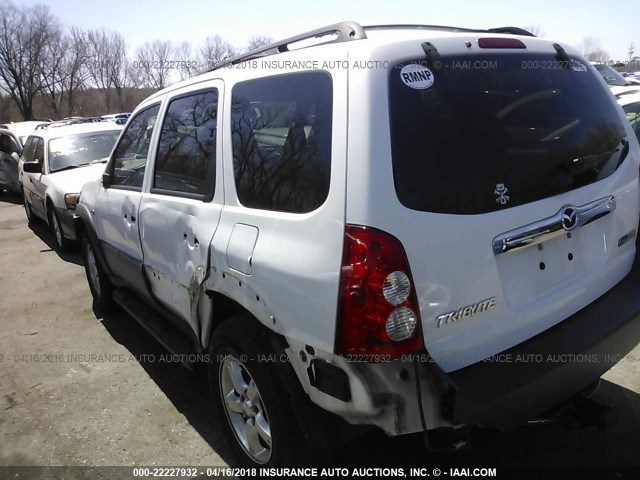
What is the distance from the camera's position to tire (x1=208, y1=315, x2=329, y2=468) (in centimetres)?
210

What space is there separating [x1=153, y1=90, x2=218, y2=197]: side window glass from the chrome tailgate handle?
1.42 metres

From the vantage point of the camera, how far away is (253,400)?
2359 mm

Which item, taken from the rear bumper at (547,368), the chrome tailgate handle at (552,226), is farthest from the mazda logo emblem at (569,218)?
the rear bumper at (547,368)

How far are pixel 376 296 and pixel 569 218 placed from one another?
3.14 ft

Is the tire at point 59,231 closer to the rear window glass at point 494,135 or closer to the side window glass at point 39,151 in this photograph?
the side window glass at point 39,151

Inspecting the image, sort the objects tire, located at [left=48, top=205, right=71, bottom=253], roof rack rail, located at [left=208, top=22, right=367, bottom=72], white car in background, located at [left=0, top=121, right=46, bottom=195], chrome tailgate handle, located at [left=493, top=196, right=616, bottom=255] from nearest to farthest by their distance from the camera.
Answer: chrome tailgate handle, located at [left=493, top=196, right=616, bottom=255]
roof rack rail, located at [left=208, top=22, right=367, bottom=72]
tire, located at [left=48, top=205, right=71, bottom=253]
white car in background, located at [left=0, top=121, right=46, bottom=195]

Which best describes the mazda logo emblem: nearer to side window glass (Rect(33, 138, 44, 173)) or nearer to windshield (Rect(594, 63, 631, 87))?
side window glass (Rect(33, 138, 44, 173))

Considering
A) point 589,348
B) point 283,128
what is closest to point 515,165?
point 589,348

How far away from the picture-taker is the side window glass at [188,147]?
259 cm

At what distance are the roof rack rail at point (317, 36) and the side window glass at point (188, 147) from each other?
0.30m

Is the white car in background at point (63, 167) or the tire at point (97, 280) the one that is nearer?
the tire at point (97, 280)

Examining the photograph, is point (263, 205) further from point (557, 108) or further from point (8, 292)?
point (8, 292)

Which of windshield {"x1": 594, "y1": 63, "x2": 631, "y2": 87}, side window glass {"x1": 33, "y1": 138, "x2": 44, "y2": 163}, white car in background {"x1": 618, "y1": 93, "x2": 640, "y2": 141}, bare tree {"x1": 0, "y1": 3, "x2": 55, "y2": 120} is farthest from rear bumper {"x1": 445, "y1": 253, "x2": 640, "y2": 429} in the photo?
bare tree {"x1": 0, "y1": 3, "x2": 55, "y2": 120}

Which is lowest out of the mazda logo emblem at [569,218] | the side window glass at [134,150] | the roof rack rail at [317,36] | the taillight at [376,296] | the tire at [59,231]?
the tire at [59,231]
